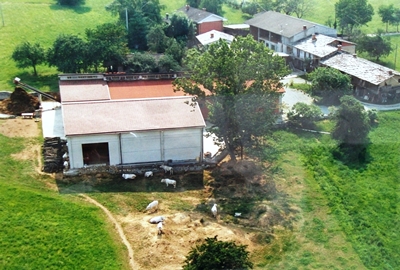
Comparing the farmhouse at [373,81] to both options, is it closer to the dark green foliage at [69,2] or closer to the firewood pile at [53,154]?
the firewood pile at [53,154]

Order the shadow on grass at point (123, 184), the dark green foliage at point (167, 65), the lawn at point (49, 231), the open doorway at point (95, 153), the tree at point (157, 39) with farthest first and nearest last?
the tree at point (157, 39) < the dark green foliage at point (167, 65) < the open doorway at point (95, 153) < the shadow on grass at point (123, 184) < the lawn at point (49, 231)

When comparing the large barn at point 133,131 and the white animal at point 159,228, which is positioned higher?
the large barn at point 133,131

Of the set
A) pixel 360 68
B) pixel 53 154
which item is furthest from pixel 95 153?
pixel 360 68

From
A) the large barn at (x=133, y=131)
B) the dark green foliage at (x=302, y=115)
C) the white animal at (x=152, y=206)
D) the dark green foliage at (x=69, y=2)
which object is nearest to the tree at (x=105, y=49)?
the large barn at (x=133, y=131)

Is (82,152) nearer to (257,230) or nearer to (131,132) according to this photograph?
(131,132)

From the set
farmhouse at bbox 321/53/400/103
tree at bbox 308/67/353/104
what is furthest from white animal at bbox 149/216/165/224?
farmhouse at bbox 321/53/400/103

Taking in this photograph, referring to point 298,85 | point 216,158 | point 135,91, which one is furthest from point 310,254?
point 298,85
